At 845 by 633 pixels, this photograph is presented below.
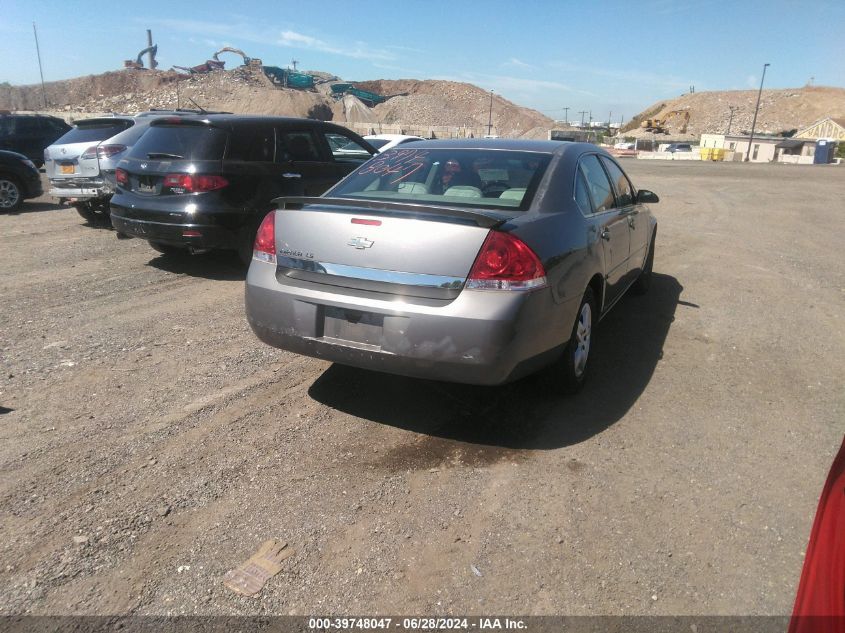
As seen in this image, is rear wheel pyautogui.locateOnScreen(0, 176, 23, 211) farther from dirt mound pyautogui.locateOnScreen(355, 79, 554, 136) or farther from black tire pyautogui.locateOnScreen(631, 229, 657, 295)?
dirt mound pyautogui.locateOnScreen(355, 79, 554, 136)

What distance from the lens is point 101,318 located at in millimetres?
5590

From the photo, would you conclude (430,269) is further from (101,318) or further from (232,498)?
(101,318)

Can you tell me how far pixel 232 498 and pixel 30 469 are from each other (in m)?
1.10


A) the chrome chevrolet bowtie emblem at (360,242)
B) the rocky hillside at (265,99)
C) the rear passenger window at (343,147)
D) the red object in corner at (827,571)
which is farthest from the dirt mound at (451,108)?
the red object in corner at (827,571)

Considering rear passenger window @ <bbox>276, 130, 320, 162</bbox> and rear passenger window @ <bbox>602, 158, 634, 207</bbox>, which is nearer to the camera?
rear passenger window @ <bbox>602, 158, 634, 207</bbox>

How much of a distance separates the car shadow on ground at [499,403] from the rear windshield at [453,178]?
4.07 feet

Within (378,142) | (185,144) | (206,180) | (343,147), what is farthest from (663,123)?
(206,180)

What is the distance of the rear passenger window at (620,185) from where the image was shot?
211 inches

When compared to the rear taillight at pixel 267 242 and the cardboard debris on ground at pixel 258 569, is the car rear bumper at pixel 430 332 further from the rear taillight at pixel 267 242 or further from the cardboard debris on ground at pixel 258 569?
the cardboard debris on ground at pixel 258 569

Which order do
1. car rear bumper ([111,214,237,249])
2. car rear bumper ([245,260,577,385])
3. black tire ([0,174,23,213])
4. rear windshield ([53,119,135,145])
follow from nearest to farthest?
car rear bumper ([245,260,577,385]) < car rear bumper ([111,214,237,249]) < rear windshield ([53,119,135,145]) < black tire ([0,174,23,213])

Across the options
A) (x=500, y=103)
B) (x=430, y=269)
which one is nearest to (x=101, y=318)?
(x=430, y=269)

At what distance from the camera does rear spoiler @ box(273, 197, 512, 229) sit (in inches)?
131

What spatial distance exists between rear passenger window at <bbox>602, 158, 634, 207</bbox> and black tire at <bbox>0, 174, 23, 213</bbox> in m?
11.2

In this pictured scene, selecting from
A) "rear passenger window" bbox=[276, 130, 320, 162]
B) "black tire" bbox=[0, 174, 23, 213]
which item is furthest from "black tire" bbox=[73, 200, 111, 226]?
"rear passenger window" bbox=[276, 130, 320, 162]
